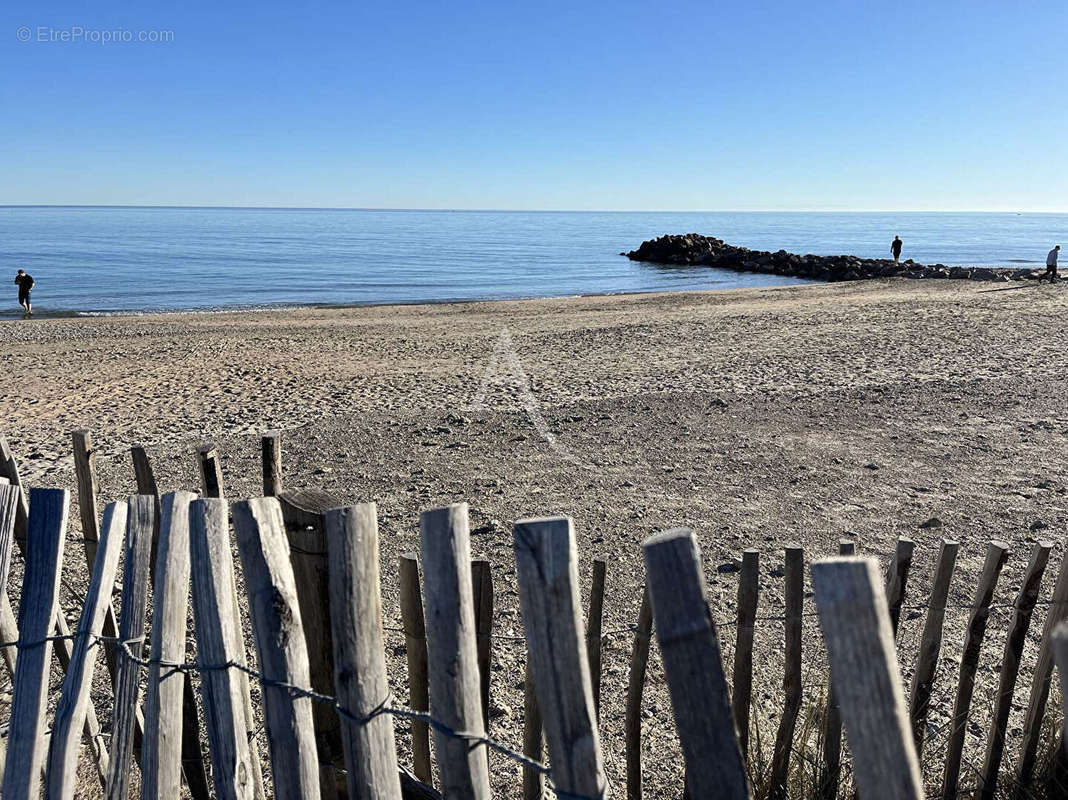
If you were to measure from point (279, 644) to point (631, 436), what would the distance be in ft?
21.5

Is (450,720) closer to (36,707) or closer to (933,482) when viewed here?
(36,707)

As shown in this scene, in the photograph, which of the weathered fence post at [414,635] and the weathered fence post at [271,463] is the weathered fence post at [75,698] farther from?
the weathered fence post at [414,635]

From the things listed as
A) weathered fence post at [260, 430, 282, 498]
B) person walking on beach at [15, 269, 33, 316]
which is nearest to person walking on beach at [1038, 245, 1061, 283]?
weathered fence post at [260, 430, 282, 498]

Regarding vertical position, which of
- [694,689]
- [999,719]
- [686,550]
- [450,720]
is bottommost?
[999,719]

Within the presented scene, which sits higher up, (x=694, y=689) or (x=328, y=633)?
(x=694, y=689)

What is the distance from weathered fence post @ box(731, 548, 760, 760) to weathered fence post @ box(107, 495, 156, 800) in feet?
5.88

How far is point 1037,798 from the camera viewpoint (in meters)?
2.88

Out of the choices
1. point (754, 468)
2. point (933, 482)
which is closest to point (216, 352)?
point (754, 468)

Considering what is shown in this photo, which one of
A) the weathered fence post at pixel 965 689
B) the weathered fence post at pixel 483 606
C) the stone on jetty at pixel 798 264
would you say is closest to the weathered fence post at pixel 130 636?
the weathered fence post at pixel 483 606

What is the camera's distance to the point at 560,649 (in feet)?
5.16

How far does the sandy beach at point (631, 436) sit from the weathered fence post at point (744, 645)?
72cm

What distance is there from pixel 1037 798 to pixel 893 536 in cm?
294

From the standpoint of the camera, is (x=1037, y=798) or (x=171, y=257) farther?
(x=171, y=257)

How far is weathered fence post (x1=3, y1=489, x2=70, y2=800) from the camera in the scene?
2.22m
